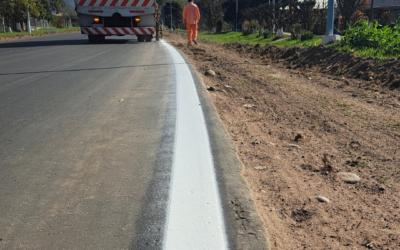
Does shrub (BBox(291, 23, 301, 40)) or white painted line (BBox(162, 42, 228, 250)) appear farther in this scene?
shrub (BBox(291, 23, 301, 40))

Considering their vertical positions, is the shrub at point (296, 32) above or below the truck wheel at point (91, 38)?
above

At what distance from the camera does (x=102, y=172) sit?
11.7 feet

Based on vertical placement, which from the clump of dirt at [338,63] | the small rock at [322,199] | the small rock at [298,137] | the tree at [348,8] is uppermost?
the tree at [348,8]

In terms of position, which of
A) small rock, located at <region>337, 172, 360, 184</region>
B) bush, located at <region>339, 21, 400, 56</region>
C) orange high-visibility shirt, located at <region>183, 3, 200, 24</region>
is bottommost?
small rock, located at <region>337, 172, 360, 184</region>

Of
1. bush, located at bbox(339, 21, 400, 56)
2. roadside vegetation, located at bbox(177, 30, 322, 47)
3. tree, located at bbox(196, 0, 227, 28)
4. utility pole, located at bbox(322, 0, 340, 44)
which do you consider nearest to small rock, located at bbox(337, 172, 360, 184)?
bush, located at bbox(339, 21, 400, 56)

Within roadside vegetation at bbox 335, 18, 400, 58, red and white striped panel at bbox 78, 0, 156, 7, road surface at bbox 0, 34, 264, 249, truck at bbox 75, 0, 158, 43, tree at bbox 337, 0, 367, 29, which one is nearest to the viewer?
road surface at bbox 0, 34, 264, 249

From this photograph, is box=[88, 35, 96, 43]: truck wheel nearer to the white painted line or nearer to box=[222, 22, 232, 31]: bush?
the white painted line

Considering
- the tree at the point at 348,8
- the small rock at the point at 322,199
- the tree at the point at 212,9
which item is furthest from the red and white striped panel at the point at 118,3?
the tree at the point at 212,9

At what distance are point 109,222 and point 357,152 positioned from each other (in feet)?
8.97

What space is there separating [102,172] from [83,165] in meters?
0.27

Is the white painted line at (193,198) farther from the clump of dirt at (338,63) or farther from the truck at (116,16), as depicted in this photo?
the truck at (116,16)

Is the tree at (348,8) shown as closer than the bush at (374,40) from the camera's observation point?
No

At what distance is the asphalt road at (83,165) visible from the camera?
101 inches

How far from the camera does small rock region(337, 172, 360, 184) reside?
3.57 m
